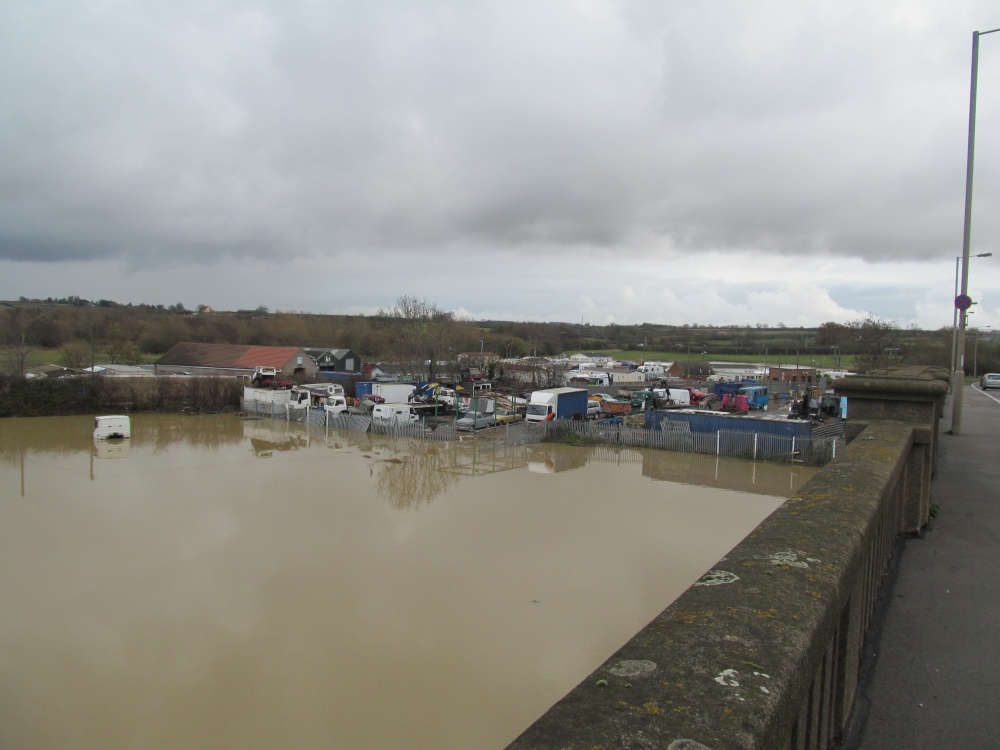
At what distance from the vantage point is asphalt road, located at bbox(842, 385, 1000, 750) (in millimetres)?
2945

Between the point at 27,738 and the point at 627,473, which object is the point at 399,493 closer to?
the point at 627,473

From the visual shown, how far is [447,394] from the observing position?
40.3m

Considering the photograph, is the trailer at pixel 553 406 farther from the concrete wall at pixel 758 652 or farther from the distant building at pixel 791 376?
the concrete wall at pixel 758 652

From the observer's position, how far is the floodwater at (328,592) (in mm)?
7832

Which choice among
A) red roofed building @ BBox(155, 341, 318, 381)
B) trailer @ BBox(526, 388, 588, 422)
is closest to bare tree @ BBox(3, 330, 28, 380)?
red roofed building @ BBox(155, 341, 318, 381)

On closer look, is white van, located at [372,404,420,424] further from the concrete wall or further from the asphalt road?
the concrete wall

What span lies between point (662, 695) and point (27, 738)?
29.5 ft

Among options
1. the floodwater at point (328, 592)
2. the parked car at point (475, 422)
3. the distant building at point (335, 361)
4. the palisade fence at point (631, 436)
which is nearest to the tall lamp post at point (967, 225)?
the floodwater at point (328, 592)

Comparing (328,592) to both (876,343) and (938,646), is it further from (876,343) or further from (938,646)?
(876,343)

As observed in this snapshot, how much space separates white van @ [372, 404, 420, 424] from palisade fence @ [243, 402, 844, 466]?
1.34ft

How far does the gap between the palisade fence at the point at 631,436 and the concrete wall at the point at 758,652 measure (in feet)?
67.1

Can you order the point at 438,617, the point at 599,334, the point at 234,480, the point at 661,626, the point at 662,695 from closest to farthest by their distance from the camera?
the point at 662,695
the point at 661,626
the point at 438,617
the point at 234,480
the point at 599,334

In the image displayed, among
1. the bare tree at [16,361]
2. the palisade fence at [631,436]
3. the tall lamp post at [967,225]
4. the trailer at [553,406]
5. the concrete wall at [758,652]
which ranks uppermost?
the tall lamp post at [967,225]

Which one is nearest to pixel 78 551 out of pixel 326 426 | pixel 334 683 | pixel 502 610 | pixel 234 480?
pixel 234 480
